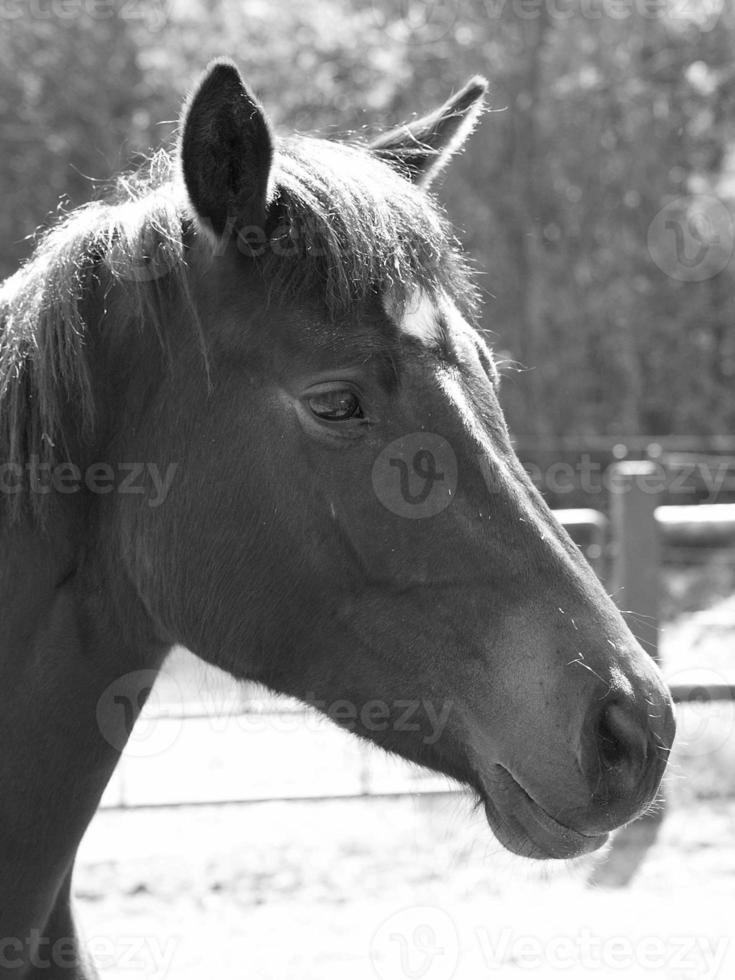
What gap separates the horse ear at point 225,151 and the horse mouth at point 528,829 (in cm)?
102

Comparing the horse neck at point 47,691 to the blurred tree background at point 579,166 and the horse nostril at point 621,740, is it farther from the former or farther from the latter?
the blurred tree background at point 579,166

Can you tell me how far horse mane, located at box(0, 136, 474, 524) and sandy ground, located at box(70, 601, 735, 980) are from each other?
1.56 metres

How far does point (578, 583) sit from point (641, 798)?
34 centimetres

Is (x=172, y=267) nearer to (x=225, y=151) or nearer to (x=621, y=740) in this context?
(x=225, y=151)

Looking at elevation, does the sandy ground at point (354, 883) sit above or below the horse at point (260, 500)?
below

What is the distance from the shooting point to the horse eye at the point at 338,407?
1702 mm

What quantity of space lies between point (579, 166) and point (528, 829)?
13.6 metres

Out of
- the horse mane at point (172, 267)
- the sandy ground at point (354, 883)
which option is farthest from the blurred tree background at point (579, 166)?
the horse mane at point (172, 267)

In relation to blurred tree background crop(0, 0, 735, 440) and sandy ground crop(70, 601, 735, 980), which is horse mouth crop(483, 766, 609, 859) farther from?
blurred tree background crop(0, 0, 735, 440)

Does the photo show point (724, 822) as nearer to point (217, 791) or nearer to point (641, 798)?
point (217, 791)

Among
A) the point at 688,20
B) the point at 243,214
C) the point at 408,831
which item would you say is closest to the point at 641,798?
the point at 243,214

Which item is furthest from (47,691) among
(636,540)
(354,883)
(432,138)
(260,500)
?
(636,540)

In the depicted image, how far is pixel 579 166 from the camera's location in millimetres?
13984

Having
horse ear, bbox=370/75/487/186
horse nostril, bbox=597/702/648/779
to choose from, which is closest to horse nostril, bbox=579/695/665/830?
horse nostril, bbox=597/702/648/779
